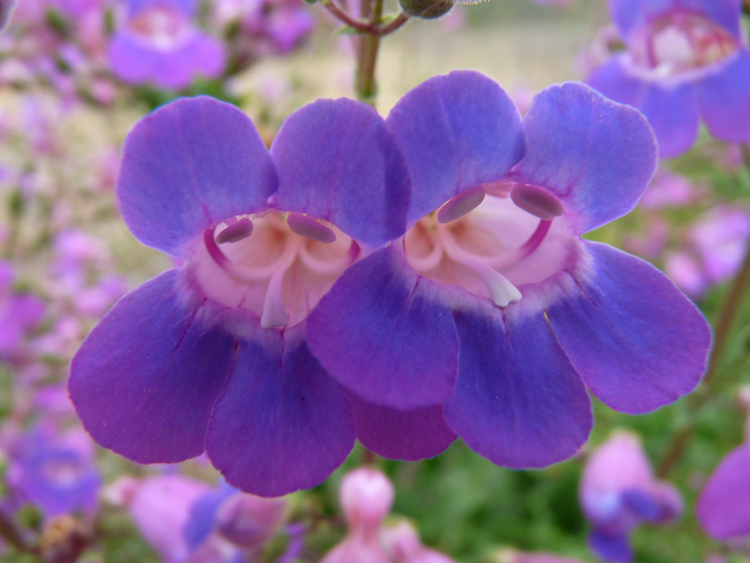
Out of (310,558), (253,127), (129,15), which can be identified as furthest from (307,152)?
(129,15)

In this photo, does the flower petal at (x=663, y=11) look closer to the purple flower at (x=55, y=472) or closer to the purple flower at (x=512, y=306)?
the purple flower at (x=512, y=306)

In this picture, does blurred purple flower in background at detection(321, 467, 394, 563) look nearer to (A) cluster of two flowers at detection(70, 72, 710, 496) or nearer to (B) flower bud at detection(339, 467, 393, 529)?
(B) flower bud at detection(339, 467, 393, 529)

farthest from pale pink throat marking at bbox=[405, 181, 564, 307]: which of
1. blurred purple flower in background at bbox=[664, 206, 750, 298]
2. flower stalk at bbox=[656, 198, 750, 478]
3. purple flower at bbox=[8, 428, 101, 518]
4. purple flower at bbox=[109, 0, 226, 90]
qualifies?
blurred purple flower in background at bbox=[664, 206, 750, 298]

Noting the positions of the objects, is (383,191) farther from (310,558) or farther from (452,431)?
(310,558)

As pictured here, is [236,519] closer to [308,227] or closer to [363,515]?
[363,515]

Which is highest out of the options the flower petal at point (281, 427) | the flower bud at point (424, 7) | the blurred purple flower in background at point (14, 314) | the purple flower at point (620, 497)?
the flower bud at point (424, 7)

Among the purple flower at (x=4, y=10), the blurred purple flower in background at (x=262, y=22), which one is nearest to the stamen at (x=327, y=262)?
the purple flower at (x=4, y=10)
